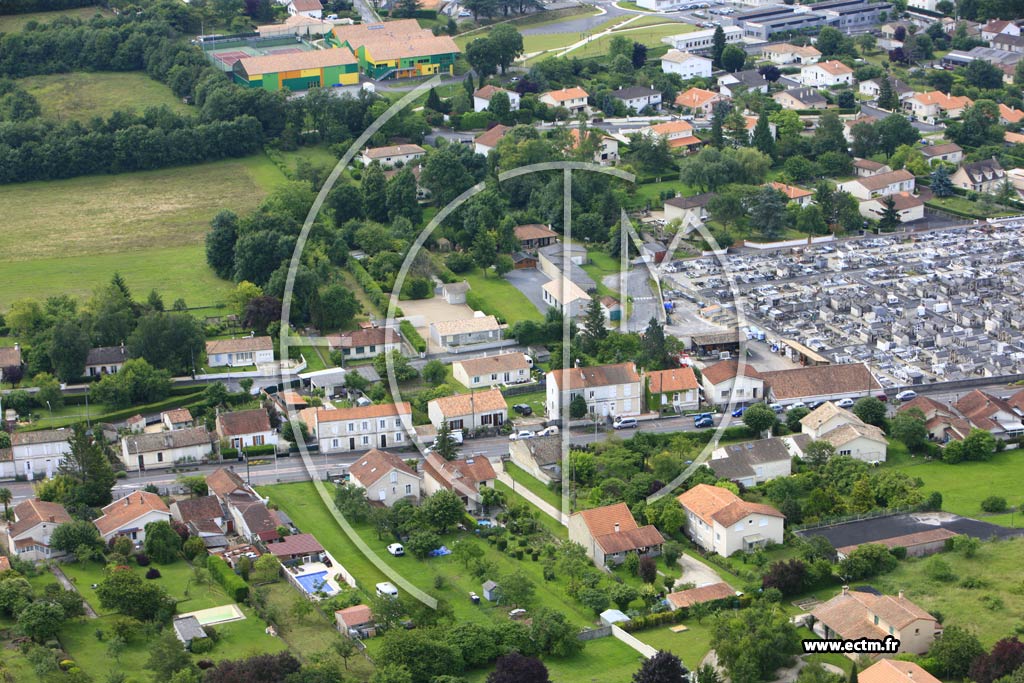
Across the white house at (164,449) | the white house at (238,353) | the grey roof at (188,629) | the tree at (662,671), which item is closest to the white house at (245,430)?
the white house at (164,449)

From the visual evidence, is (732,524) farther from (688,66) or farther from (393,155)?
(688,66)

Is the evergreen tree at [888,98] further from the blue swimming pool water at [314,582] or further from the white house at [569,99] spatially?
the blue swimming pool water at [314,582]

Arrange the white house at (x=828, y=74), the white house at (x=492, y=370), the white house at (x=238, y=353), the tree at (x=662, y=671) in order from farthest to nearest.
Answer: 1. the white house at (x=828, y=74)
2. the white house at (x=238, y=353)
3. the white house at (x=492, y=370)
4. the tree at (x=662, y=671)

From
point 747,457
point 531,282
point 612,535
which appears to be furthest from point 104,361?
point 747,457

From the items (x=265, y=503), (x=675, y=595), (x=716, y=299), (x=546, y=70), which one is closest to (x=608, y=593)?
(x=675, y=595)

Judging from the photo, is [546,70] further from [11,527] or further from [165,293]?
[11,527]

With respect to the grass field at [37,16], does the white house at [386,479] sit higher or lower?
lower
